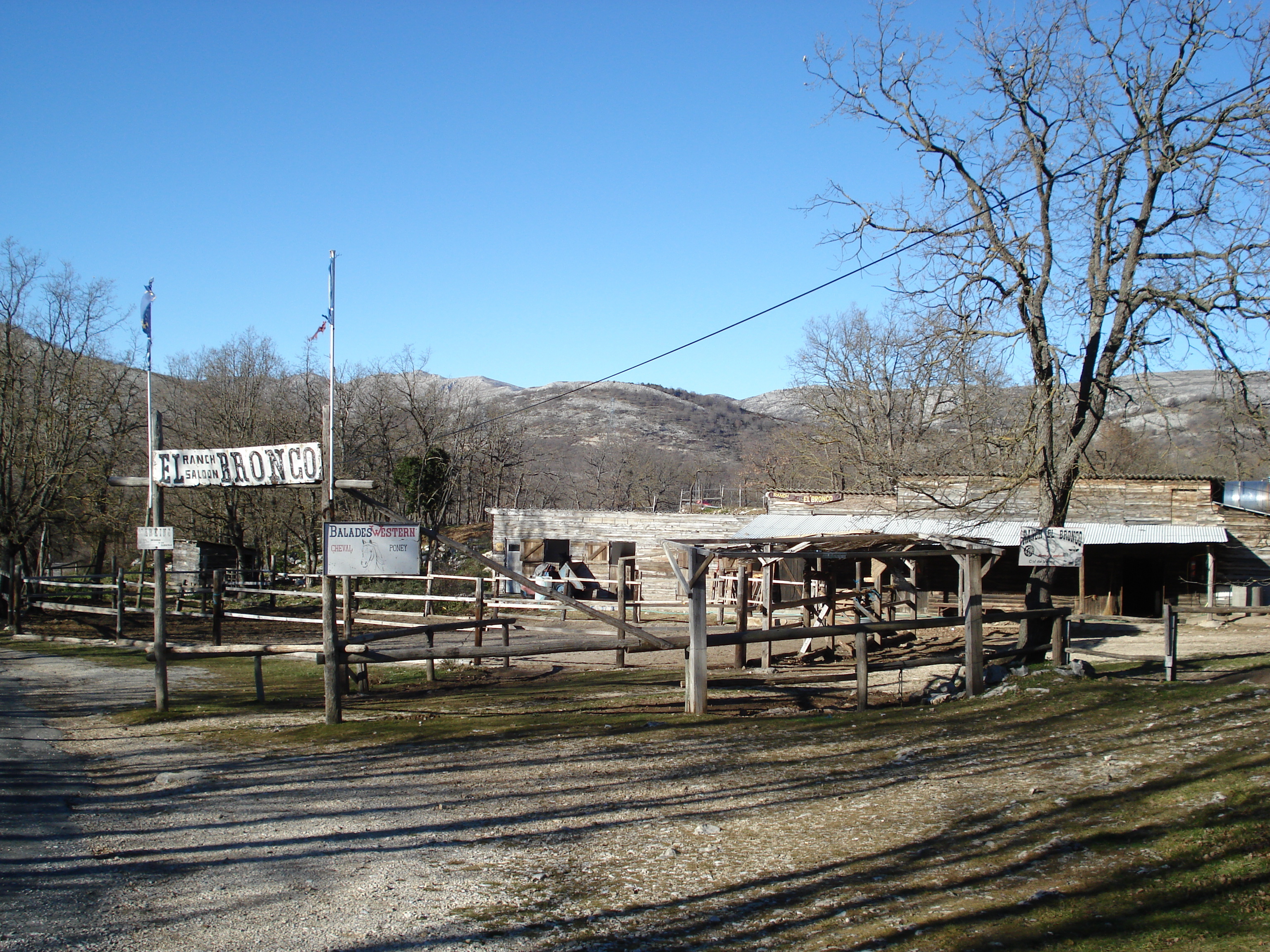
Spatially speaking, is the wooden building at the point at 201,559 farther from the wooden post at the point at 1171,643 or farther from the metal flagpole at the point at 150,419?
the wooden post at the point at 1171,643

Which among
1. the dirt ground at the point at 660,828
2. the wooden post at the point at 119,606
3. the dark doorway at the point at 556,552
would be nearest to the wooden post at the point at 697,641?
the dirt ground at the point at 660,828

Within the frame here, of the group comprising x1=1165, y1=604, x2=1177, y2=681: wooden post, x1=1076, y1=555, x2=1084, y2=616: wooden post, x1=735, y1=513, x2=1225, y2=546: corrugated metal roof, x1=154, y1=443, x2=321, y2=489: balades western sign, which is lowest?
x1=1076, y1=555, x2=1084, y2=616: wooden post

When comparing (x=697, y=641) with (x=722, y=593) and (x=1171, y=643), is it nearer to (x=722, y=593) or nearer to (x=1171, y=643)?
(x=1171, y=643)

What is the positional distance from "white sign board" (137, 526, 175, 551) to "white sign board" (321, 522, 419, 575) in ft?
8.11

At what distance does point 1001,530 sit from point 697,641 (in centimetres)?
1609

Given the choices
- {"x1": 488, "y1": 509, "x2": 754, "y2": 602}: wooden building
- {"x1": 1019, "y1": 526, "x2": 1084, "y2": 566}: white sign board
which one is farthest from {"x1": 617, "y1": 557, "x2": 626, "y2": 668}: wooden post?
{"x1": 488, "y1": 509, "x2": 754, "y2": 602}: wooden building

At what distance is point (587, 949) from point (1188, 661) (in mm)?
11089

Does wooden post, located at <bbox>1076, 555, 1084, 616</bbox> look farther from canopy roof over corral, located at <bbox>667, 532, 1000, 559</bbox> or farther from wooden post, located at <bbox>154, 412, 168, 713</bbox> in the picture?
wooden post, located at <bbox>154, 412, 168, 713</bbox>

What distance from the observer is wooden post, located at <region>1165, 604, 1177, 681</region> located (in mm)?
10117

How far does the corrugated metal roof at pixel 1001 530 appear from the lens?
22266 millimetres

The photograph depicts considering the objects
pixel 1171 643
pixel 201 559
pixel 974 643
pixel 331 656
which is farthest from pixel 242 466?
pixel 201 559

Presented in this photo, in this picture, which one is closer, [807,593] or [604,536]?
[807,593]

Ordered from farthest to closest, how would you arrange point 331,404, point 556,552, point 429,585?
point 556,552 < point 429,585 < point 331,404

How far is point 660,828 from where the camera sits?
5672 mm
